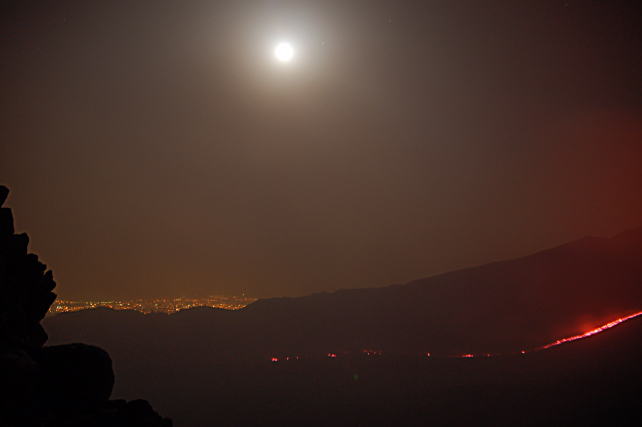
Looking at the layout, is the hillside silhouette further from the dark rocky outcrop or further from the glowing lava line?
the dark rocky outcrop

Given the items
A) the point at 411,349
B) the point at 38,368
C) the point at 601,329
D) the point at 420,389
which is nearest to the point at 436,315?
the point at 411,349

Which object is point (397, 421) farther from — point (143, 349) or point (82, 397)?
point (143, 349)

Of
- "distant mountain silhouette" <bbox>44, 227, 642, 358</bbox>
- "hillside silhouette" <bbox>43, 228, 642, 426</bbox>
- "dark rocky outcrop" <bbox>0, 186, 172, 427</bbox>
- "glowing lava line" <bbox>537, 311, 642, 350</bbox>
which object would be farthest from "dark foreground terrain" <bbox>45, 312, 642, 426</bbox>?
"dark rocky outcrop" <bbox>0, 186, 172, 427</bbox>

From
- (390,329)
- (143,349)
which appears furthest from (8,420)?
(143,349)

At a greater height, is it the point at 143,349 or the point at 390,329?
the point at 390,329

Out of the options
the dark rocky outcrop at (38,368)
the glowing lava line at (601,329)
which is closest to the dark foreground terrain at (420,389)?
the glowing lava line at (601,329)

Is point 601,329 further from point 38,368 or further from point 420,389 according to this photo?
point 38,368

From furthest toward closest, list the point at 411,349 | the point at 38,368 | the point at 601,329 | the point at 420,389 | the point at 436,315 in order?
the point at 436,315 → the point at 411,349 → the point at 420,389 → the point at 601,329 → the point at 38,368
